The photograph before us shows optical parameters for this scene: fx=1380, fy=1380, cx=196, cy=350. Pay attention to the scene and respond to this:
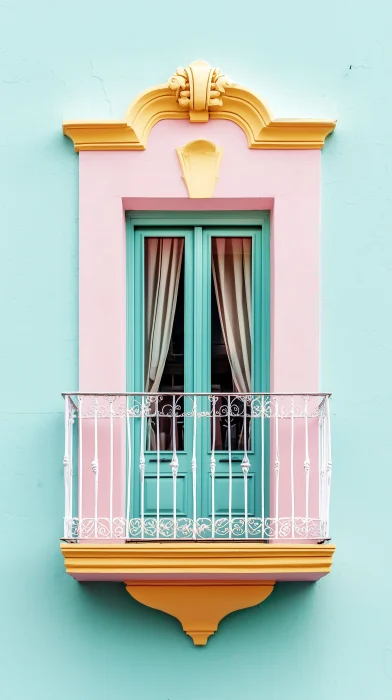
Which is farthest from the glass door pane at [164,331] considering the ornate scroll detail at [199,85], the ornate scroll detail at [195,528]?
the ornate scroll detail at [199,85]

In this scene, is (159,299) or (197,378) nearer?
(197,378)

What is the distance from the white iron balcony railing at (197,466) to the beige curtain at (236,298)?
27cm

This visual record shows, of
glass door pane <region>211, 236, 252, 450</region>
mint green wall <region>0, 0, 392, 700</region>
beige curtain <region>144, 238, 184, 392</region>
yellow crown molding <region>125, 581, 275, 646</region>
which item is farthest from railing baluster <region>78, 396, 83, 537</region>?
glass door pane <region>211, 236, 252, 450</region>

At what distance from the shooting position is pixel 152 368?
33.0ft

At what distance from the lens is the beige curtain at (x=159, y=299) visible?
1005 cm

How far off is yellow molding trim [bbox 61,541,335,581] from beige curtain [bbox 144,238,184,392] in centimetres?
148

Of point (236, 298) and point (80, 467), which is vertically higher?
point (236, 298)

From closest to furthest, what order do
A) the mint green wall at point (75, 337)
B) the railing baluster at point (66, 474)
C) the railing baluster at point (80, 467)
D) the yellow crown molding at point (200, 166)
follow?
the railing baluster at point (66, 474), the railing baluster at point (80, 467), the mint green wall at point (75, 337), the yellow crown molding at point (200, 166)

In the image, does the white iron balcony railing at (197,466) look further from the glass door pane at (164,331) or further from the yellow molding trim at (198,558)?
the yellow molding trim at (198,558)

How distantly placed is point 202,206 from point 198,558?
2591 millimetres

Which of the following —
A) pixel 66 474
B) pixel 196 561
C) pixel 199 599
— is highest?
pixel 66 474

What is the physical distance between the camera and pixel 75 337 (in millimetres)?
9688

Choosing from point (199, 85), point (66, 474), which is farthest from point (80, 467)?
point (199, 85)

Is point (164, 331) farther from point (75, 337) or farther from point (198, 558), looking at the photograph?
point (198, 558)
